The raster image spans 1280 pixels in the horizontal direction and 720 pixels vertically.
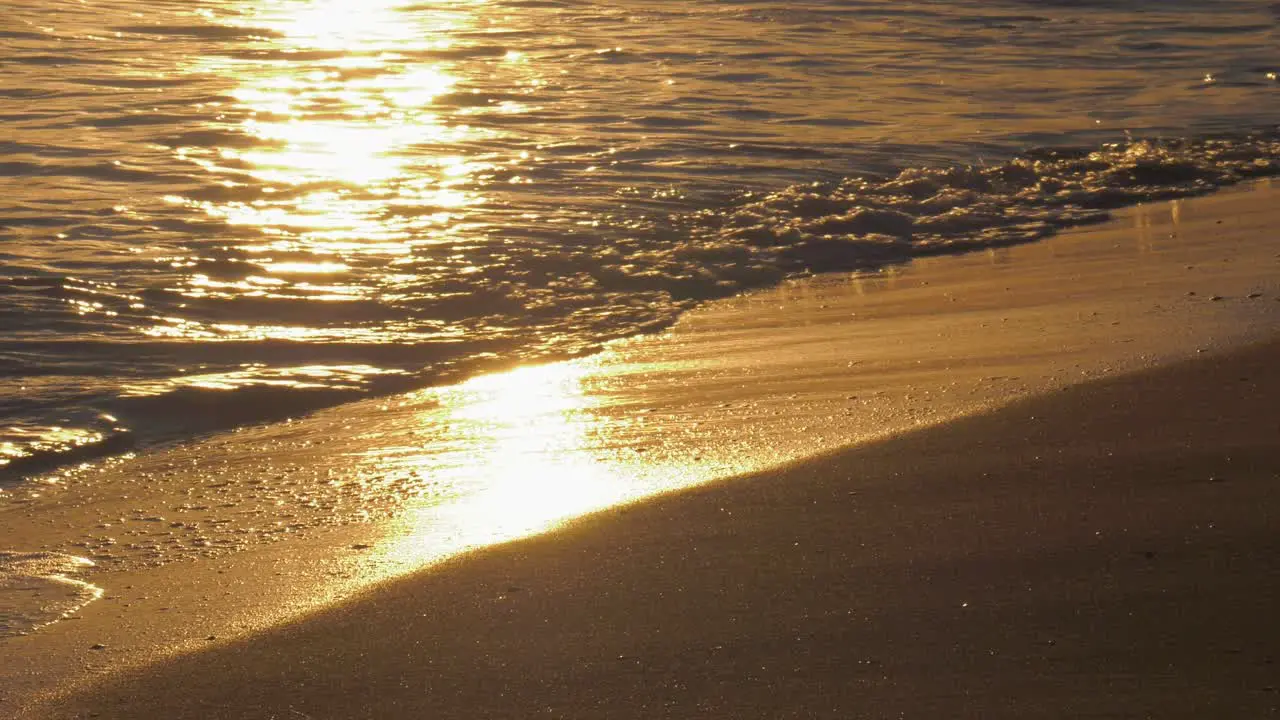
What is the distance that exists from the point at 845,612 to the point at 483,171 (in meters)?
7.17

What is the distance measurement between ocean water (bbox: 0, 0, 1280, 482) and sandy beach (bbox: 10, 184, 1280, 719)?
910 mm

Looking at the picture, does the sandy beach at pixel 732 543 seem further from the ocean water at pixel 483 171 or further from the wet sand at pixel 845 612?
the ocean water at pixel 483 171

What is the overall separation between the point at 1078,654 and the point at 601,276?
184 inches

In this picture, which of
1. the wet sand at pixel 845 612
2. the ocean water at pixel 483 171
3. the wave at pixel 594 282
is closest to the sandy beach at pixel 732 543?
the wet sand at pixel 845 612

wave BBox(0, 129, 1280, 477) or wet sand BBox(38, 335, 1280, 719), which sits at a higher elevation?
wet sand BBox(38, 335, 1280, 719)

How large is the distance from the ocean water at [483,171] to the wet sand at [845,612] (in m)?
2.04

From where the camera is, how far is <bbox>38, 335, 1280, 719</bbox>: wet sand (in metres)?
2.80

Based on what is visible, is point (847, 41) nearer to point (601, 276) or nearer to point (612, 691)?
point (601, 276)

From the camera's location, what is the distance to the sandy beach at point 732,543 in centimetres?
286

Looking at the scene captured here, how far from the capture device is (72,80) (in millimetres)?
12953

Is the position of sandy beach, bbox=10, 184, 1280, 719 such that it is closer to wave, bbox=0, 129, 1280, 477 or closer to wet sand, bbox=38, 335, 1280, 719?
wet sand, bbox=38, 335, 1280, 719

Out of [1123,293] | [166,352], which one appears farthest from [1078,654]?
[166,352]

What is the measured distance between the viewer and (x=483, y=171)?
9906mm

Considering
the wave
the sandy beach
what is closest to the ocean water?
the wave
